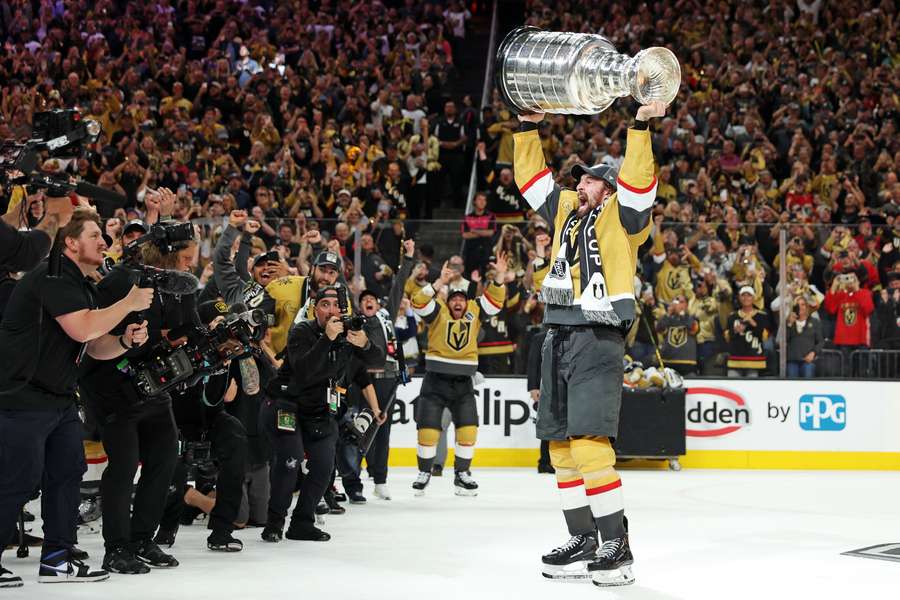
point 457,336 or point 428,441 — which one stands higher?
point 457,336

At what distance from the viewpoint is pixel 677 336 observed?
500 inches

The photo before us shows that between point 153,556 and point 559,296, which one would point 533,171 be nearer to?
point 559,296

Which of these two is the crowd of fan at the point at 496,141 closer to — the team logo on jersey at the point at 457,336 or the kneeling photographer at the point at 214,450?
the team logo on jersey at the point at 457,336

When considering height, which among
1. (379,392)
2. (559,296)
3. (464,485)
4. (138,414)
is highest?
(559,296)

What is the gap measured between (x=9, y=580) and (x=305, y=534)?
2081 mm

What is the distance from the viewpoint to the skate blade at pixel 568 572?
630 cm

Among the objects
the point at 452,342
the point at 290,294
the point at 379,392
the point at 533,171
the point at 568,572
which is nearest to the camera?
the point at 568,572

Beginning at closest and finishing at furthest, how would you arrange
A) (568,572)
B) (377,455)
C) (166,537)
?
(568,572) < (166,537) < (377,455)

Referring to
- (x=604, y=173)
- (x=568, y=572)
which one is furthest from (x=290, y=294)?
(x=568, y=572)

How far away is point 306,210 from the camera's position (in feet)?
49.8

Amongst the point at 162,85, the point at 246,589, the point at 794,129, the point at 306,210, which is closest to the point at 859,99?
the point at 794,129

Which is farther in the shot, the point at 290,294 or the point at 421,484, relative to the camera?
the point at 421,484

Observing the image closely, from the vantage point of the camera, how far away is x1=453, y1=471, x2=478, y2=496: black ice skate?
1021cm

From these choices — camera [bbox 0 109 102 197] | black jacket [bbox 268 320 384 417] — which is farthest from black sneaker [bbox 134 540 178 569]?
camera [bbox 0 109 102 197]
